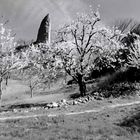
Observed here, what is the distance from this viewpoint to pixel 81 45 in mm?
32562

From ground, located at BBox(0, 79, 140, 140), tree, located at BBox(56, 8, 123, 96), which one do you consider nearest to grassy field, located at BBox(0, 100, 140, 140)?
ground, located at BBox(0, 79, 140, 140)

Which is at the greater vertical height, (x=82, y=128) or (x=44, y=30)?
(x=44, y=30)

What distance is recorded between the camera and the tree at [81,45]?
103 feet

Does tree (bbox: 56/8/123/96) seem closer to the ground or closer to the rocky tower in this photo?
the ground

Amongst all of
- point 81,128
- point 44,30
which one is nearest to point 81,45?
point 81,128

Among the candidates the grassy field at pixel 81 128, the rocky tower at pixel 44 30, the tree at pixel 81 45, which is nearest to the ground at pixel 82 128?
the grassy field at pixel 81 128

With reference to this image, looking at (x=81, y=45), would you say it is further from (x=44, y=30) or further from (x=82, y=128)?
(x=44, y=30)

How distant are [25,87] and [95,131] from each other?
2552 inches

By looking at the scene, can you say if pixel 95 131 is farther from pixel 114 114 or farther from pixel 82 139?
pixel 114 114

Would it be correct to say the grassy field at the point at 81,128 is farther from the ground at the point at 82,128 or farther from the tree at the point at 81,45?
the tree at the point at 81,45

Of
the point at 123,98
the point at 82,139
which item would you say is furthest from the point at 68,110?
the point at 82,139

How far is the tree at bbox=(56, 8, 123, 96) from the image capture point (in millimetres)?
31500

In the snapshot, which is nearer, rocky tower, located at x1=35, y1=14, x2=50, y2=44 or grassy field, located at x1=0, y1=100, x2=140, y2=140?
grassy field, located at x1=0, y1=100, x2=140, y2=140

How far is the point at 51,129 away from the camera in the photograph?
596 inches
